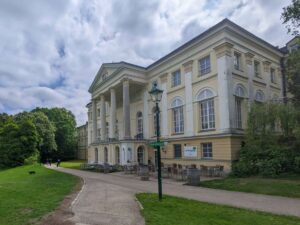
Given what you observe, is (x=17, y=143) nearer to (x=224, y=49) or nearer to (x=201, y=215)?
(x=224, y=49)

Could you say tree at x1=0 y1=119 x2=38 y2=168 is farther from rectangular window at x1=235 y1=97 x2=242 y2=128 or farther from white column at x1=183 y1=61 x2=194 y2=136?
rectangular window at x1=235 y1=97 x2=242 y2=128

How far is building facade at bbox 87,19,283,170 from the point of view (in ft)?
73.8

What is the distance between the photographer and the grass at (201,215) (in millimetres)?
7633

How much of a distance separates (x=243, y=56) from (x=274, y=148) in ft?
31.2

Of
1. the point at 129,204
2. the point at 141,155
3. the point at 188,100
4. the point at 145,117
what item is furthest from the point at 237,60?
the point at 129,204

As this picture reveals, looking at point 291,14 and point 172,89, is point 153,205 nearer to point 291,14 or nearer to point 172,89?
point 291,14

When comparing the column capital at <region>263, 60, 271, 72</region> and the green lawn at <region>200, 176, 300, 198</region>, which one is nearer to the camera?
the green lawn at <region>200, 176, 300, 198</region>

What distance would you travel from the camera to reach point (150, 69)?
32094 mm

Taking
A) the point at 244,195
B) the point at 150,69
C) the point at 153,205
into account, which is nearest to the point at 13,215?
the point at 153,205

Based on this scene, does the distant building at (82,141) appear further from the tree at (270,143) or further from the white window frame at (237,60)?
the tree at (270,143)

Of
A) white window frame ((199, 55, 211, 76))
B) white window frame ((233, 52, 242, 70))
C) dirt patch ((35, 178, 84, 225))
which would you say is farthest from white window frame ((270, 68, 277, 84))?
dirt patch ((35, 178, 84, 225))

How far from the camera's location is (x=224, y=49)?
22500 millimetres

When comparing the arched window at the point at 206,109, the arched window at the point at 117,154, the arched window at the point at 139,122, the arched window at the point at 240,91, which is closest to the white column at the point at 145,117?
the arched window at the point at 139,122

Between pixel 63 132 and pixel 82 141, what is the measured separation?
5.74 meters
